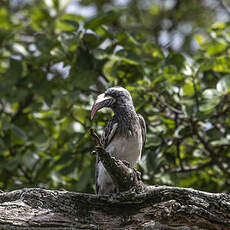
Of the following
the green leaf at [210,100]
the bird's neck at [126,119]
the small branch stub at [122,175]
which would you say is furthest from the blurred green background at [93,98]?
the small branch stub at [122,175]

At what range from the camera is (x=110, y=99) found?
5.07 m

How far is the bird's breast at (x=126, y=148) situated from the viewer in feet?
16.0

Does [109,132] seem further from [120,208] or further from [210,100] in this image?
[120,208]

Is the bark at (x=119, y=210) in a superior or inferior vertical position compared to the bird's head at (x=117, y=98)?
inferior

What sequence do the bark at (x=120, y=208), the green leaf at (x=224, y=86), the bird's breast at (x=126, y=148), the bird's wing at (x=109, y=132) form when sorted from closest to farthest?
the bark at (x=120, y=208) < the bird's breast at (x=126, y=148) < the bird's wing at (x=109, y=132) < the green leaf at (x=224, y=86)

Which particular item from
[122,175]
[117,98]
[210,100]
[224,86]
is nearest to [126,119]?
[117,98]

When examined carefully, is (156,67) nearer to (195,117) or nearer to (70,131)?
(195,117)

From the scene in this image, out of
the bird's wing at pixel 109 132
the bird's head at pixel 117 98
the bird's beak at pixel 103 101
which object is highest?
the bird's head at pixel 117 98

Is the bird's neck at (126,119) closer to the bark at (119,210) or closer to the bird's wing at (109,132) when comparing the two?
the bird's wing at (109,132)

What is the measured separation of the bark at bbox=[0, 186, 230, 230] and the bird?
1.31 metres

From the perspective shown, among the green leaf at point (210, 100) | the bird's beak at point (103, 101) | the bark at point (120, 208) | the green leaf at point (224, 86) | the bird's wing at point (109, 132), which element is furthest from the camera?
the green leaf at point (224, 86)

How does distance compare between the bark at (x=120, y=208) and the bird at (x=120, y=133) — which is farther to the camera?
the bird at (x=120, y=133)

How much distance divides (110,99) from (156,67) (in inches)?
51.6

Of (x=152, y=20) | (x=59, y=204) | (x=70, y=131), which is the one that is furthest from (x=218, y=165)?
(x=152, y=20)
